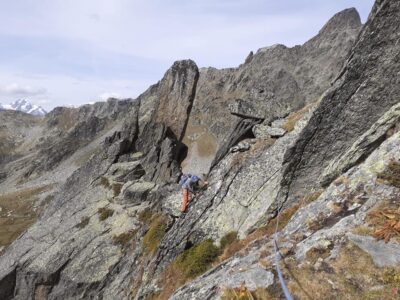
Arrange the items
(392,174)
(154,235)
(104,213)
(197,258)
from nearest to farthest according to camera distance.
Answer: (392,174)
(197,258)
(154,235)
(104,213)

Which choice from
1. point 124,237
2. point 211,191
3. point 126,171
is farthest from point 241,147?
point 126,171

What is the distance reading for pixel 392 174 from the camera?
15883 mm

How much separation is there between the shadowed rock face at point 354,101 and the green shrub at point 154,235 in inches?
512

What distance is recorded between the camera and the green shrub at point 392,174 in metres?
15.6

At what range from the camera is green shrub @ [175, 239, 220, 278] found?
76.4ft

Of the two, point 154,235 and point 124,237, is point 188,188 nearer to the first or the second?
point 154,235

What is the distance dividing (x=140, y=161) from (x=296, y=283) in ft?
126

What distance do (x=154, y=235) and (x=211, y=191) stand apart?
6997 millimetres

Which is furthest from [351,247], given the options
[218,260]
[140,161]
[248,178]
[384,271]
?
[140,161]

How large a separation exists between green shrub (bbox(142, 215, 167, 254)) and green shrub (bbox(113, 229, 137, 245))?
3121 mm

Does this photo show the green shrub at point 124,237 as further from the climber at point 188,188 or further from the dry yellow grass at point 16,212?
the dry yellow grass at point 16,212

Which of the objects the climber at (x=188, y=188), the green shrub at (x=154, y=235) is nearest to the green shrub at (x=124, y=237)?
the green shrub at (x=154, y=235)

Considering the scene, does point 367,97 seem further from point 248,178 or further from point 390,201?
point 248,178

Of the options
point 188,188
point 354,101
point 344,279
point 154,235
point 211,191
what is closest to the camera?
point 344,279
